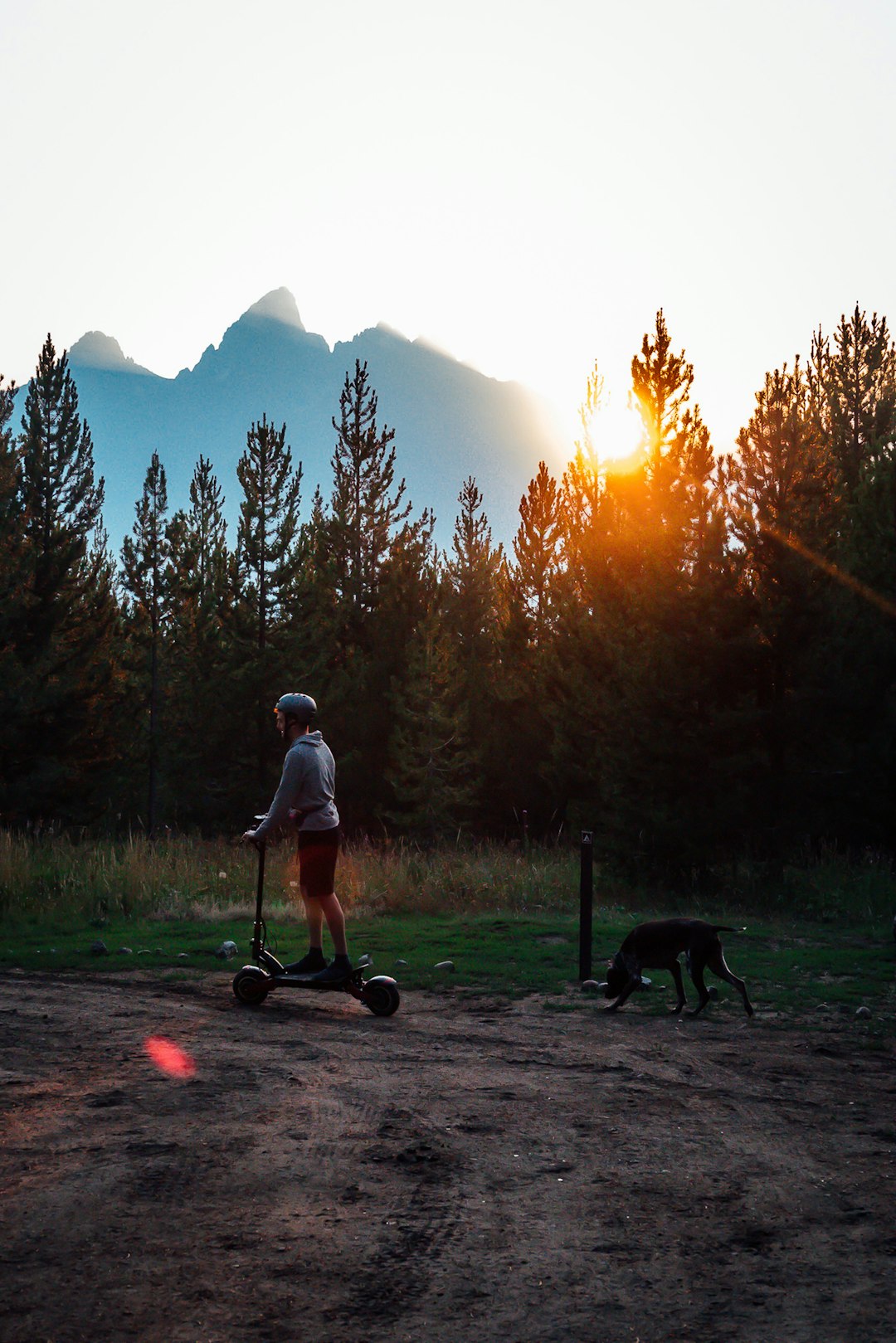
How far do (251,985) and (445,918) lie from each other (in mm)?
5598

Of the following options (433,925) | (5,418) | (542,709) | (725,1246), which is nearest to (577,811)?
(542,709)

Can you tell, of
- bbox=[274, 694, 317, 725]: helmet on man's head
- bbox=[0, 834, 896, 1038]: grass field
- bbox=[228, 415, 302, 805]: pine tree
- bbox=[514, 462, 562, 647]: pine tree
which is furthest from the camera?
bbox=[514, 462, 562, 647]: pine tree

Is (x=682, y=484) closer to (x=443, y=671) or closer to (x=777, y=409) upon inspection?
(x=777, y=409)

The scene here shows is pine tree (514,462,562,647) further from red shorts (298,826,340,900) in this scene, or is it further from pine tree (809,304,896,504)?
red shorts (298,826,340,900)

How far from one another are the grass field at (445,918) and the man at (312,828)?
158cm

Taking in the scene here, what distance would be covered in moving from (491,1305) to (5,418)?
3272cm

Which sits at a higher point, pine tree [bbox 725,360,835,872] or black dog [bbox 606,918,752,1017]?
pine tree [bbox 725,360,835,872]

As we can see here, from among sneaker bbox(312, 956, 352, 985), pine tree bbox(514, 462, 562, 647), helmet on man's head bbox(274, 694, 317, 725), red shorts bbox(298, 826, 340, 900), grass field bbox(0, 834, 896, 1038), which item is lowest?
grass field bbox(0, 834, 896, 1038)

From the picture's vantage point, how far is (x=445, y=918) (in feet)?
46.2

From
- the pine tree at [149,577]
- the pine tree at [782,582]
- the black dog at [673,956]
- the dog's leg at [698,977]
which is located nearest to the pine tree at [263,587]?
the pine tree at [149,577]

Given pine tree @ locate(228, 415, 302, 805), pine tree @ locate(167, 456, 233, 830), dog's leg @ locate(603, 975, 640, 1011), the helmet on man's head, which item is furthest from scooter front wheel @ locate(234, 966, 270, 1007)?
pine tree @ locate(167, 456, 233, 830)

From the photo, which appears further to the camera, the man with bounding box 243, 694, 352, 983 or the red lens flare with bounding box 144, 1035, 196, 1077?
the man with bounding box 243, 694, 352, 983

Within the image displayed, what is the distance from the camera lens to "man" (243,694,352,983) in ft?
27.7

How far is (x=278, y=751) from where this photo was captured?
36.8 meters
